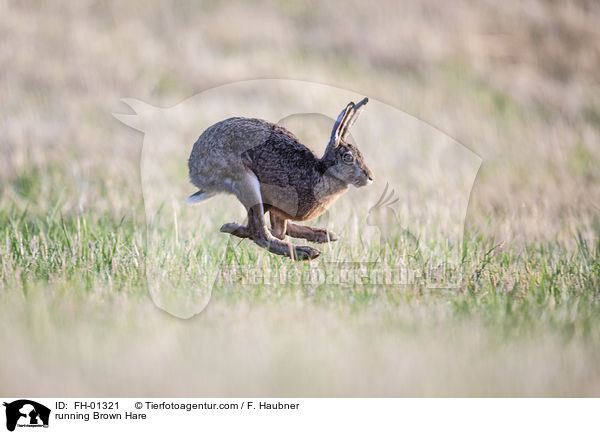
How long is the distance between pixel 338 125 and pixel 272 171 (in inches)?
19.6

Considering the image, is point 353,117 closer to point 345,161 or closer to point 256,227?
point 345,161

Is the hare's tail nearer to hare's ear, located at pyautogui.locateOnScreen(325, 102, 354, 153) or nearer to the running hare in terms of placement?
the running hare

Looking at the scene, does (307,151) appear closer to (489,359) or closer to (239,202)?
(239,202)

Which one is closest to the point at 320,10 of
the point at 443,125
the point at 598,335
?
the point at 443,125

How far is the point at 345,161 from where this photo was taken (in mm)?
4773

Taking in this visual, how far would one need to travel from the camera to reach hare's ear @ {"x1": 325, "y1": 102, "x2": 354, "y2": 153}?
15.1 ft

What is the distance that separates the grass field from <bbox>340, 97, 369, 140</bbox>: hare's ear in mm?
915

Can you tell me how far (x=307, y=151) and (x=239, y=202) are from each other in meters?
0.53

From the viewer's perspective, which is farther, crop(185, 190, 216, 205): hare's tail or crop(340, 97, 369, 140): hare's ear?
crop(185, 190, 216, 205): hare's tail

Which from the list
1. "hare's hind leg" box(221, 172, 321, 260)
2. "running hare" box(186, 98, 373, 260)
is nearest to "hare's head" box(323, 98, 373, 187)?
"running hare" box(186, 98, 373, 260)

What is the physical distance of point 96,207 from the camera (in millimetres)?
7289
